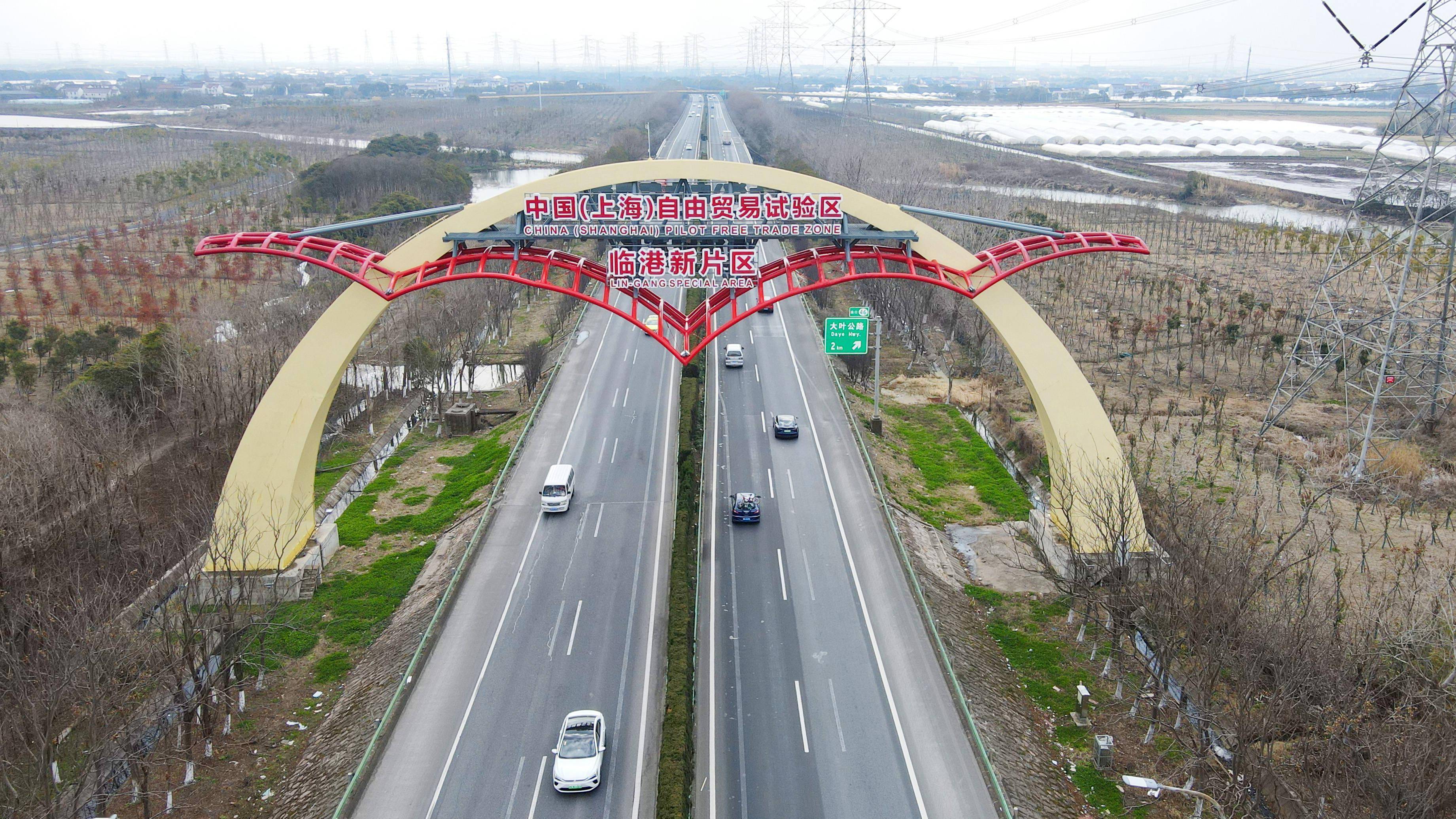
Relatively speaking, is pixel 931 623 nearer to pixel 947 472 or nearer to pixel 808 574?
pixel 808 574

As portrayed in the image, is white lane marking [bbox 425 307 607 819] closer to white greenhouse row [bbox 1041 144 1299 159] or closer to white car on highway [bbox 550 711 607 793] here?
white car on highway [bbox 550 711 607 793]

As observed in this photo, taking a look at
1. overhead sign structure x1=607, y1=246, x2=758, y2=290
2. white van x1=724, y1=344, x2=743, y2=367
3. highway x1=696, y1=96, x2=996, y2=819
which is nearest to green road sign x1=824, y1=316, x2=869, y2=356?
highway x1=696, y1=96, x2=996, y2=819

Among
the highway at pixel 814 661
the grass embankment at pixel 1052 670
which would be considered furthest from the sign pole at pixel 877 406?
the grass embankment at pixel 1052 670

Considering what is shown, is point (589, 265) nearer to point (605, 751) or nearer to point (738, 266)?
point (738, 266)

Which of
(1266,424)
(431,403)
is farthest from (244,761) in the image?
(1266,424)

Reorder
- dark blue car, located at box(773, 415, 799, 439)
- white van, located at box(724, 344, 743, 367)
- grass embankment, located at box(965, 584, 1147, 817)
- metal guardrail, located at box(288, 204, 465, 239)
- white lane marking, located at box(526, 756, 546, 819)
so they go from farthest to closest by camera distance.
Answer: white van, located at box(724, 344, 743, 367), dark blue car, located at box(773, 415, 799, 439), metal guardrail, located at box(288, 204, 465, 239), grass embankment, located at box(965, 584, 1147, 817), white lane marking, located at box(526, 756, 546, 819)

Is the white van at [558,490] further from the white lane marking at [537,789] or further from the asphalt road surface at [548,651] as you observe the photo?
the white lane marking at [537,789]
